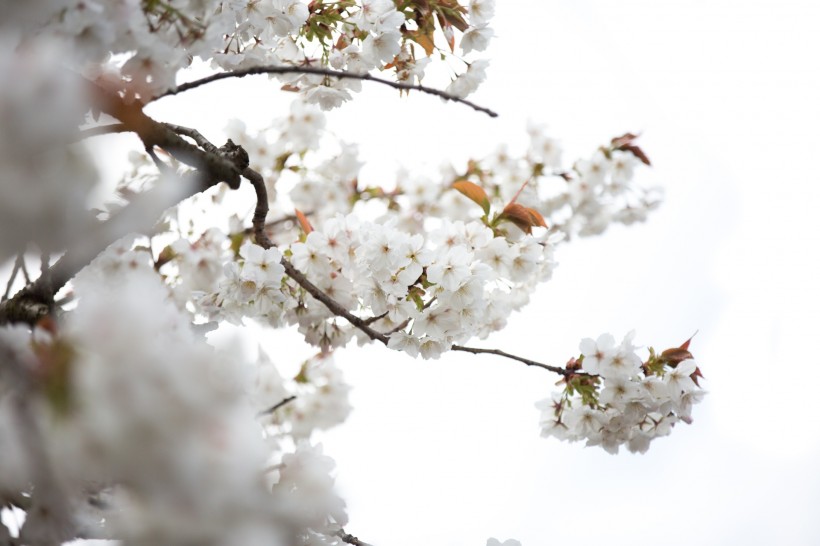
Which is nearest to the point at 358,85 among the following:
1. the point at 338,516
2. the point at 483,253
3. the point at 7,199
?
the point at 483,253

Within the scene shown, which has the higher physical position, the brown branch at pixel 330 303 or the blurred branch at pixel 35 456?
the brown branch at pixel 330 303

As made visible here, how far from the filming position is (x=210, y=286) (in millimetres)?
1418

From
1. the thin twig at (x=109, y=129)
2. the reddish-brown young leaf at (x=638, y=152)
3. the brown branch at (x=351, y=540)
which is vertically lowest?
the brown branch at (x=351, y=540)

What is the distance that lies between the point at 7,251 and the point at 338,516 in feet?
1.25

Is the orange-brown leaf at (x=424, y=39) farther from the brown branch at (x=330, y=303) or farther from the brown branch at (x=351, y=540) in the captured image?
the brown branch at (x=351, y=540)

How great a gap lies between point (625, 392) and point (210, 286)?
2.67ft

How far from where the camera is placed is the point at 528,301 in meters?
1.79

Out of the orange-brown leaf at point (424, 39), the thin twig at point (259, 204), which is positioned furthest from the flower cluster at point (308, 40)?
the thin twig at point (259, 204)

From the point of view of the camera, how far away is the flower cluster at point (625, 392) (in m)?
1.18

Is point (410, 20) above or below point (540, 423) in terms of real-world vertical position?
Answer: above

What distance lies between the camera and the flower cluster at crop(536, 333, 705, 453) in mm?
1180

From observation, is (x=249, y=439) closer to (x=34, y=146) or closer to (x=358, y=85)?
(x=34, y=146)

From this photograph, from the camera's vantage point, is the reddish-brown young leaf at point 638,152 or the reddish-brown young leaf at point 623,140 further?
the reddish-brown young leaf at point 623,140

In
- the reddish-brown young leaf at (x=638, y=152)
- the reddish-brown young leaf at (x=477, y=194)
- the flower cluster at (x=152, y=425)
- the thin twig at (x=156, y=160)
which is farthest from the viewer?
the reddish-brown young leaf at (x=638, y=152)
